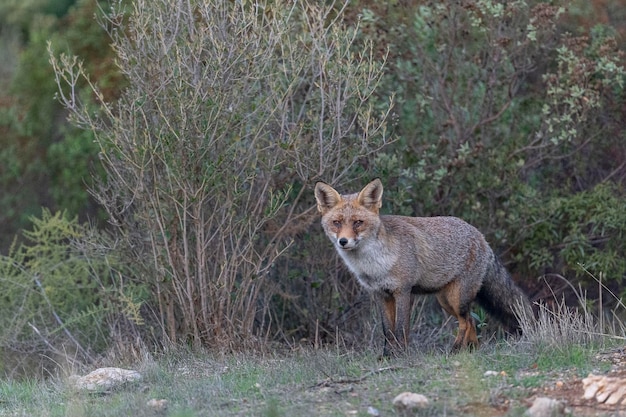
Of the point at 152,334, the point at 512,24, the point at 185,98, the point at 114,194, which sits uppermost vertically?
the point at 512,24

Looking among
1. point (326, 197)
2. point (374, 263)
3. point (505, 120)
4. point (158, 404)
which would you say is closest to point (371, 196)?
point (326, 197)

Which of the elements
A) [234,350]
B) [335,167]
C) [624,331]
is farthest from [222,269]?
[624,331]

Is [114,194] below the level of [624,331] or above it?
above

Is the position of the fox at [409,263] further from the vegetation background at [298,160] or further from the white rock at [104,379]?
the white rock at [104,379]

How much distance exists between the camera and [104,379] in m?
7.30

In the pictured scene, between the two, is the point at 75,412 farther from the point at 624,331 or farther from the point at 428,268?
the point at 624,331

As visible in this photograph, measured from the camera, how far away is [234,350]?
904 cm

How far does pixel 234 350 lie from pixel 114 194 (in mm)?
1945

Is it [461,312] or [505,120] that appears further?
[505,120]

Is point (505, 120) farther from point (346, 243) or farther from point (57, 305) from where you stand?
point (57, 305)

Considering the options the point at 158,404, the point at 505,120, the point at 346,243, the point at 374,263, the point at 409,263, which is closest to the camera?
the point at 158,404

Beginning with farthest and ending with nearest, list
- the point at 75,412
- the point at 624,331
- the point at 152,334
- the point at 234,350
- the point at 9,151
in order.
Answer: the point at 9,151 → the point at 152,334 → the point at 234,350 → the point at 624,331 → the point at 75,412

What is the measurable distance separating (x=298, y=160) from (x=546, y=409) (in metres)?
4.31

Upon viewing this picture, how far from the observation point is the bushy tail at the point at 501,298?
8.85 meters
